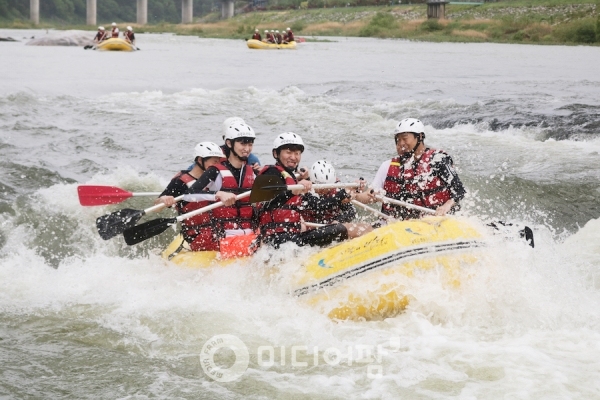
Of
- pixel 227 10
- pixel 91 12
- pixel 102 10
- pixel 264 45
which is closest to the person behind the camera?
pixel 264 45

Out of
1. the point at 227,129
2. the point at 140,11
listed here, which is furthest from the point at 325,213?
the point at 140,11

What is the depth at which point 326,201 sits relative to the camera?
288 inches

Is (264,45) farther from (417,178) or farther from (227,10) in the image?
(227,10)

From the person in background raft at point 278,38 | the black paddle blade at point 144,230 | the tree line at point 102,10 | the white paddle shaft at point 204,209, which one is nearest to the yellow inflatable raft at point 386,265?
the white paddle shaft at point 204,209

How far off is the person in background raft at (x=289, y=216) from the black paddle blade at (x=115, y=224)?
3.77ft

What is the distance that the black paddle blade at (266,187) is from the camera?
672 centimetres

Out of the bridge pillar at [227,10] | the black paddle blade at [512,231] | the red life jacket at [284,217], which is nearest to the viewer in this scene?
the black paddle blade at [512,231]

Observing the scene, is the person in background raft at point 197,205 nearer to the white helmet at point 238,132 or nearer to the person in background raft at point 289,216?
the white helmet at point 238,132

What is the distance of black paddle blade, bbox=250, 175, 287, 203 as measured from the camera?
22.0 feet

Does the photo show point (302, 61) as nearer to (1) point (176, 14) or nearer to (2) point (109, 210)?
(2) point (109, 210)

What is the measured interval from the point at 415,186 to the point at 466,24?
4642cm

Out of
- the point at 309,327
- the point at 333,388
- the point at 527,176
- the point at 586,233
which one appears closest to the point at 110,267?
the point at 309,327

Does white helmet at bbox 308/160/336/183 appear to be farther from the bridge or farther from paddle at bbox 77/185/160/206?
the bridge

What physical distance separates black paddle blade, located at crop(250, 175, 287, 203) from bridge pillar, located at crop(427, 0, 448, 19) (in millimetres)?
52037
